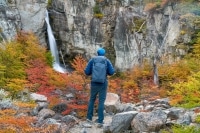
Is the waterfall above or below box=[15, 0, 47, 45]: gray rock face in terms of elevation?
below

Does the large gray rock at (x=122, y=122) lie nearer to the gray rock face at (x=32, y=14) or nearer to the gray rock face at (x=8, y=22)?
the gray rock face at (x=8, y=22)

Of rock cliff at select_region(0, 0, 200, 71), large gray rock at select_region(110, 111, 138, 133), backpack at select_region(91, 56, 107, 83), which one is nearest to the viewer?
large gray rock at select_region(110, 111, 138, 133)

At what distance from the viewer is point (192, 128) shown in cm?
582

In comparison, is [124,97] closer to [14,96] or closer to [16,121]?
[14,96]

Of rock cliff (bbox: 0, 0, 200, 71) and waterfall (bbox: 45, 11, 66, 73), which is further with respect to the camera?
waterfall (bbox: 45, 11, 66, 73)

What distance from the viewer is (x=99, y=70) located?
8.05 metres

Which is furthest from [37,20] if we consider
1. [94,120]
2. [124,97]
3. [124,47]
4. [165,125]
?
[165,125]

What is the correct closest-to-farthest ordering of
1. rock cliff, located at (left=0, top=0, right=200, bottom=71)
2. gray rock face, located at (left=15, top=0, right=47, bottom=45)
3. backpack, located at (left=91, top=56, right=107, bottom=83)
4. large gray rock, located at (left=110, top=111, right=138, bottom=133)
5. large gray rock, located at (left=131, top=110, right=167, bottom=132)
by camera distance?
large gray rock, located at (left=131, top=110, right=167, bottom=132) < large gray rock, located at (left=110, top=111, right=138, bottom=133) < backpack, located at (left=91, top=56, right=107, bottom=83) < rock cliff, located at (left=0, top=0, right=200, bottom=71) < gray rock face, located at (left=15, top=0, right=47, bottom=45)

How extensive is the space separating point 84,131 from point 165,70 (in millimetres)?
11289

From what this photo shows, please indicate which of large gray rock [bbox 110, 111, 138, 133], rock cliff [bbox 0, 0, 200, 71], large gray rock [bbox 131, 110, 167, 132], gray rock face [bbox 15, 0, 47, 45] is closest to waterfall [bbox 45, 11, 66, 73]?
rock cliff [bbox 0, 0, 200, 71]

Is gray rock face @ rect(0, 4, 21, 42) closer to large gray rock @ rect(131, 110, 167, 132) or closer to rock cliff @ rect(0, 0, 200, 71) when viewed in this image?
rock cliff @ rect(0, 0, 200, 71)

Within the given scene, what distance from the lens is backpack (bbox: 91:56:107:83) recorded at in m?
8.00

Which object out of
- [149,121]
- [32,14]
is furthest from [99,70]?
[32,14]

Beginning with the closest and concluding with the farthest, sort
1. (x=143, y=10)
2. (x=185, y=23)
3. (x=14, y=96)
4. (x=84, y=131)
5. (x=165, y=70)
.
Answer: (x=84, y=131) < (x=14, y=96) < (x=165, y=70) < (x=185, y=23) < (x=143, y=10)
